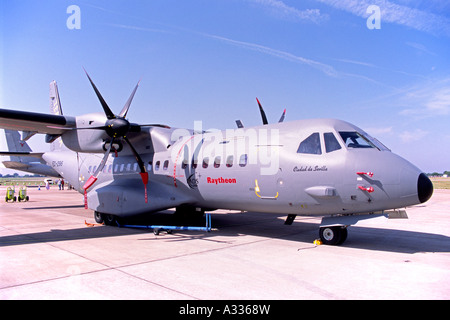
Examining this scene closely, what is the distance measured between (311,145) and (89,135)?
8.36 meters

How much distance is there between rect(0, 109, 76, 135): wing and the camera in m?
11.2

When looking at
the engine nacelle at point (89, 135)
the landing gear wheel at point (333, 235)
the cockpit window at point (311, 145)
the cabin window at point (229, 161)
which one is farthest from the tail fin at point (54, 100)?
the landing gear wheel at point (333, 235)

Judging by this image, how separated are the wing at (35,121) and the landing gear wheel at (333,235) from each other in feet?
→ 29.9

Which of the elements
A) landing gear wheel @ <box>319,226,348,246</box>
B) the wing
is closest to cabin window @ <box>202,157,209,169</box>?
landing gear wheel @ <box>319,226,348,246</box>

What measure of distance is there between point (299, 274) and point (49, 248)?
245 inches

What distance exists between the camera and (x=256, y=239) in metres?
9.89

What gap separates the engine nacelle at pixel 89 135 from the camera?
12.5 meters

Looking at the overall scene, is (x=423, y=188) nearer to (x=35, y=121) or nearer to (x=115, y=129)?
(x=115, y=129)

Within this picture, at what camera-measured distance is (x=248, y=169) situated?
31.8 feet

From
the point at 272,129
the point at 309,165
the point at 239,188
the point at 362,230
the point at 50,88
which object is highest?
the point at 50,88

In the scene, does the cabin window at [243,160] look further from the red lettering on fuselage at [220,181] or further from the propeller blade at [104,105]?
the propeller blade at [104,105]

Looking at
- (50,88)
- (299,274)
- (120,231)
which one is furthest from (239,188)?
(50,88)
